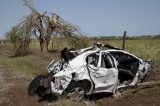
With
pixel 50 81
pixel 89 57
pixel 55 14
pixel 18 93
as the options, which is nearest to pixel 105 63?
pixel 89 57

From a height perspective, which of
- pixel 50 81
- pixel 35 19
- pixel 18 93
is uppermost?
pixel 35 19

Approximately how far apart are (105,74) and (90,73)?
0.59 meters

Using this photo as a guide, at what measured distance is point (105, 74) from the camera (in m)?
11.7

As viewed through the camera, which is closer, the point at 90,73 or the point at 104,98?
the point at 90,73

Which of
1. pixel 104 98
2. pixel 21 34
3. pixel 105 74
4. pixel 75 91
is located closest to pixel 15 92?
pixel 75 91

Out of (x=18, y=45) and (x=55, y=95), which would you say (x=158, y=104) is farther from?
(x=18, y=45)

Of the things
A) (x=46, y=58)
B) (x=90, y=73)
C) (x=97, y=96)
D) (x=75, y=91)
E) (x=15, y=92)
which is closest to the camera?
(x=75, y=91)

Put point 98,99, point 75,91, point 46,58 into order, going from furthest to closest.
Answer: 1. point 46,58
2. point 98,99
3. point 75,91

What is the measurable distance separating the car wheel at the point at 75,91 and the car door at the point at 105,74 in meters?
0.58

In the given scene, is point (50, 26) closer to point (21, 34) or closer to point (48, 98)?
point (21, 34)

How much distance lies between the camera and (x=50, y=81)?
426 inches

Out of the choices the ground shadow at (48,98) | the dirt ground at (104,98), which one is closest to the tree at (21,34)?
the dirt ground at (104,98)

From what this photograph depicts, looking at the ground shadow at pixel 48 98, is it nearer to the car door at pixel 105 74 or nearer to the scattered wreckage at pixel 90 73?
the scattered wreckage at pixel 90 73

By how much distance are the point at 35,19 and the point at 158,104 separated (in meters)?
22.8
